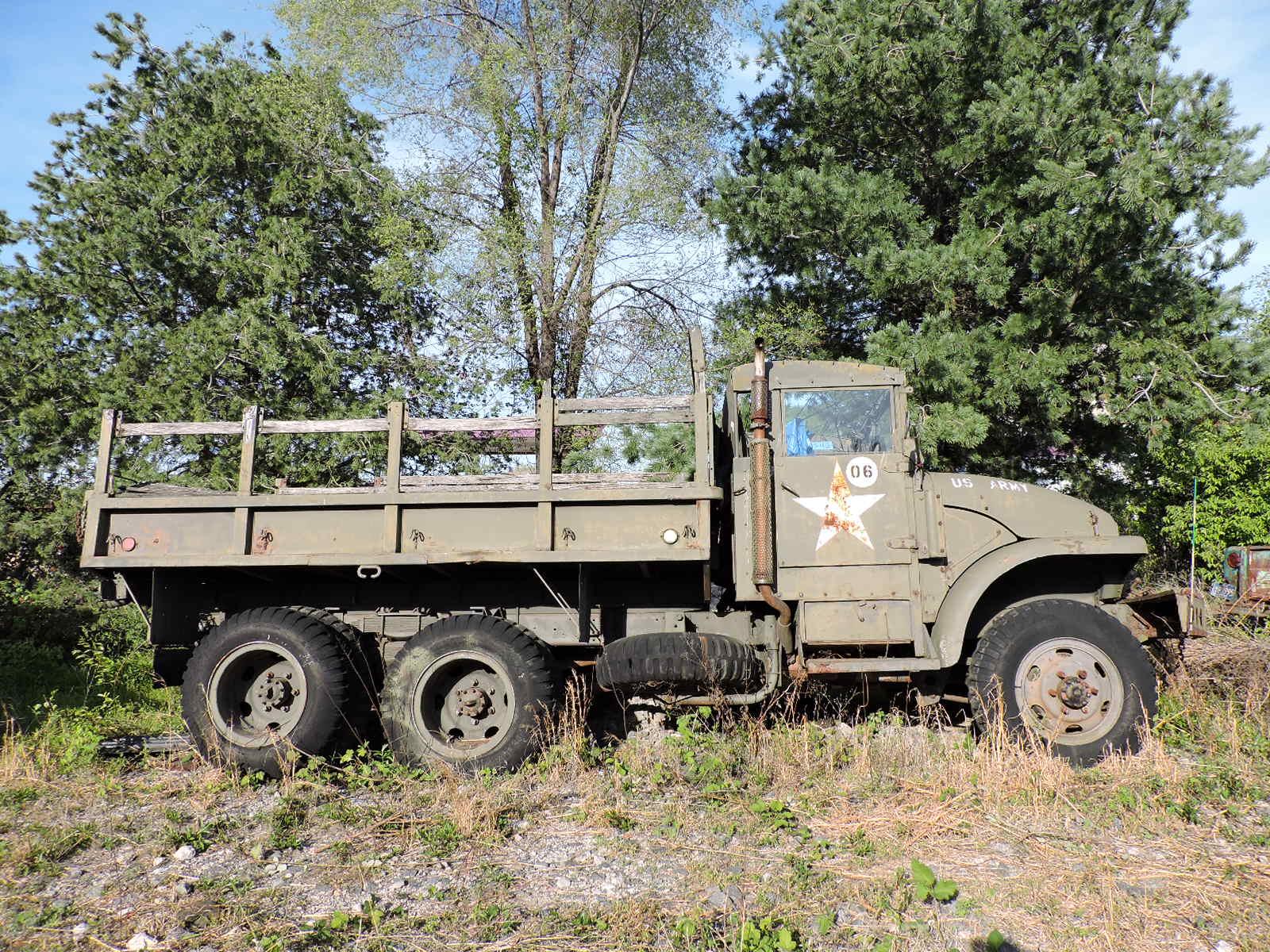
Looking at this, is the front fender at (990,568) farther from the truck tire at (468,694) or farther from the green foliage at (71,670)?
the green foliage at (71,670)

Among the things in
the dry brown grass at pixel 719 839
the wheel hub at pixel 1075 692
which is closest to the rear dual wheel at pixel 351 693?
the dry brown grass at pixel 719 839

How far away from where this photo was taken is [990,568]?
5766 millimetres

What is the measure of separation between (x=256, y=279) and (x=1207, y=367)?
41.0 feet

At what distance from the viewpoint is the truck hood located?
6023 mm

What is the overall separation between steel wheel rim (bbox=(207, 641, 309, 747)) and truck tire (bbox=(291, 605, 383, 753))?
0.95ft

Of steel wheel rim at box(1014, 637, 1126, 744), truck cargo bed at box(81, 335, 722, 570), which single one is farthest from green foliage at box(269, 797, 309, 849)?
steel wheel rim at box(1014, 637, 1126, 744)

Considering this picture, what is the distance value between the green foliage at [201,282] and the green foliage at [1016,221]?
18.6ft

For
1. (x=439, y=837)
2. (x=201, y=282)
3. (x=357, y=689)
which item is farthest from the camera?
(x=201, y=282)

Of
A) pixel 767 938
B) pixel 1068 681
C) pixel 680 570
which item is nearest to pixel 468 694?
pixel 680 570

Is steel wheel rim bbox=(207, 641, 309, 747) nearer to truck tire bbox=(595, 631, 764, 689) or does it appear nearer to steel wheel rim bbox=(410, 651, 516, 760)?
steel wheel rim bbox=(410, 651, 516, 760)

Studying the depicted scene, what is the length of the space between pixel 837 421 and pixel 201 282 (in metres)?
10.5

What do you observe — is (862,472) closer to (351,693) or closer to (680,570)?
(680,570)

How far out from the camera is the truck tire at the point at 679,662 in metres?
5.54

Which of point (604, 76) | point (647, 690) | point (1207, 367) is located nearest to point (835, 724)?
point (647, 690)
